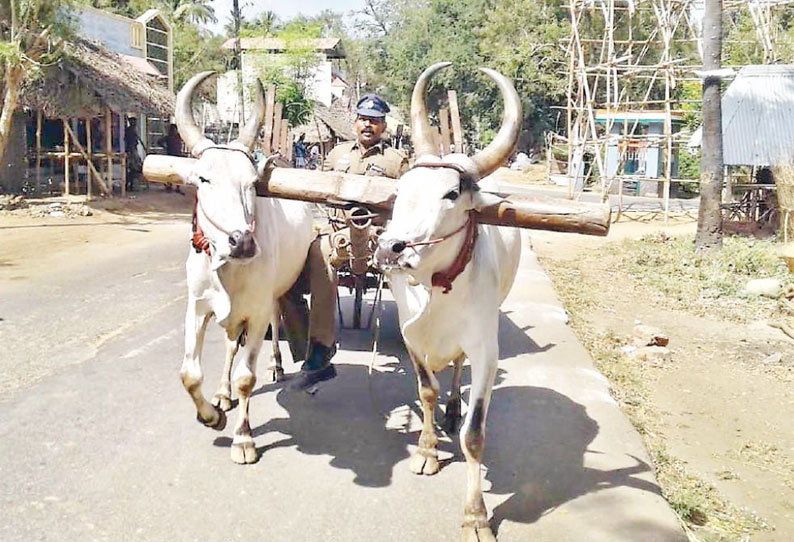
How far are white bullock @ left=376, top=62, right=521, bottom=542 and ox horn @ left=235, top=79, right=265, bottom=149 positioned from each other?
0.96 meters

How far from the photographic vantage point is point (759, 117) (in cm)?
1688

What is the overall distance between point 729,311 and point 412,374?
508 cm

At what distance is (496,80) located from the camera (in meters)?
3.94

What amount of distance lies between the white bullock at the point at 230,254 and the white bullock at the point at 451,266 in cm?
78

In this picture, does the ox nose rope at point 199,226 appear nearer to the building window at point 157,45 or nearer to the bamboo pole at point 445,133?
the bamboo pole at point 445,133

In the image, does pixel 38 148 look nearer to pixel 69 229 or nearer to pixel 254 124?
pixel 69 229

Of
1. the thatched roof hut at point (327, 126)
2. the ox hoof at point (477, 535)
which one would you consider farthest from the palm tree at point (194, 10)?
the ox hoof at point (477, 535)

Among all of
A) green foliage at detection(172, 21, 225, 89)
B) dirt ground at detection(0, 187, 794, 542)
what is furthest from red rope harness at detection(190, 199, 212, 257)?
green foliage at detection(172, 21, 225, 89)

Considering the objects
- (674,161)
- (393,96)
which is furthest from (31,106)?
(393,96)

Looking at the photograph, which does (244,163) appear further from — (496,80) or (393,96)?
(393,96)

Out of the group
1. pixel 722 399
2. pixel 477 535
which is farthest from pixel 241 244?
pixel 722 399

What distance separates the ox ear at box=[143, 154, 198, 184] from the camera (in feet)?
14.1

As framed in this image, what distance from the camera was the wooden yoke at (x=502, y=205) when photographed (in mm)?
3771

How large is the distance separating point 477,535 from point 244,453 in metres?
1.48
